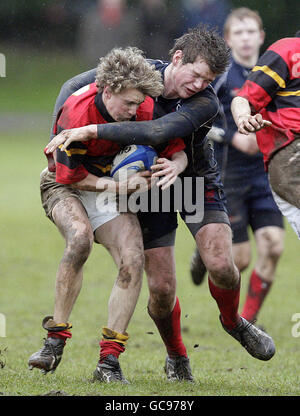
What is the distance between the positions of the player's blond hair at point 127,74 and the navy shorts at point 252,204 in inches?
122

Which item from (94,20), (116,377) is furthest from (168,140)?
(94,20)

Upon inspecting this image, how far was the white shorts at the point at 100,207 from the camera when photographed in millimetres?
5477

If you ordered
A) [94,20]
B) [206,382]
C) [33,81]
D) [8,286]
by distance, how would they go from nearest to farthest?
1. [206,382]
2. [8,286]
3. [94,20]
4. [33,81]

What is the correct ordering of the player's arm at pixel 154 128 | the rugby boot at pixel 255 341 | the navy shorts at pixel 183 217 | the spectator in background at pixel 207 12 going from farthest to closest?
the spectator in background at pixel 207 12 < the rugby boot at pixel 255 341 < the navy shorts at pixel 183 217 < the player's arm at pixel 154 128

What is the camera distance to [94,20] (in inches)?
981

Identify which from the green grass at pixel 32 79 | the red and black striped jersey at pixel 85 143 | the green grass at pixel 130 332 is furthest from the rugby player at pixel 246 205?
the green grass at pixel 32 79

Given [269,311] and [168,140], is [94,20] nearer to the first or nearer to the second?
[269,311]

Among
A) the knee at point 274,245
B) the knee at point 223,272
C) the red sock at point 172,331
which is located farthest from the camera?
the knee at point 274,245

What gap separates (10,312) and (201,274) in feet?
6.85

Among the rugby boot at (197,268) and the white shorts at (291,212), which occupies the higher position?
the white shorts at (291,212)

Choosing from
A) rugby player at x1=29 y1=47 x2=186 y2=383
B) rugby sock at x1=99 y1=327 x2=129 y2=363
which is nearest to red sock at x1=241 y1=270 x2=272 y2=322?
rugby player at x1=29 y1=47 x2=186 y2=383

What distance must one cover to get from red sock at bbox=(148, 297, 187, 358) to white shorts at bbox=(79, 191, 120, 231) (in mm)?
853

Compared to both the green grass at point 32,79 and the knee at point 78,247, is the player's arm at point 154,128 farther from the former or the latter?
the green grass at point 32,79

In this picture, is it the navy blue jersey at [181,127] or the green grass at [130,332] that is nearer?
the navy blue jersey at [181,127]
